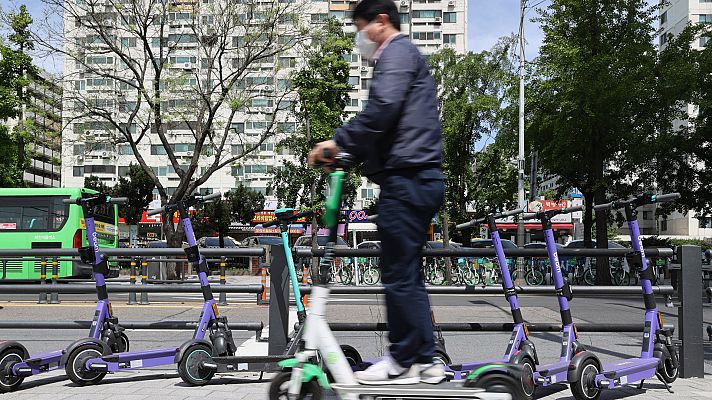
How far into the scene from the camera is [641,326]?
217 inches

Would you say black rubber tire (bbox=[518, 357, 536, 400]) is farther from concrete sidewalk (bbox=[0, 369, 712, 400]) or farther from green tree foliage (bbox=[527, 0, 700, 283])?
green tree foliage (bbox=[527, 0, 700, 283])

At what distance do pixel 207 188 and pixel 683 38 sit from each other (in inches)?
2051

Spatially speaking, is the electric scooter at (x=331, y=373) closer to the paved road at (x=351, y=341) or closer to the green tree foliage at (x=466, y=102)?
the paved road at (x=351, y=341)

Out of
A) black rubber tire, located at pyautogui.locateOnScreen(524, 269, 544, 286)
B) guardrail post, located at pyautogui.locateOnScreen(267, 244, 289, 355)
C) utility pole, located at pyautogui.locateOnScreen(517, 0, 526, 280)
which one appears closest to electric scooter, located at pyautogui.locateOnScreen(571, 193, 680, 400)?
black rubber tire, located at pyautogui.locateOnScreen(524, 269, 544, 286)

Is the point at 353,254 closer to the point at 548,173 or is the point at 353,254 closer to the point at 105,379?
the point at 105,379

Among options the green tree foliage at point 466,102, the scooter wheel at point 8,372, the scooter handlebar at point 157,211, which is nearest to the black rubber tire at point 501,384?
the scooter handlebar at point 157,211

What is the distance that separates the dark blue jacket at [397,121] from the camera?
319 centimetres

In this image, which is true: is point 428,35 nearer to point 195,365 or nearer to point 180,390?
point 195,365

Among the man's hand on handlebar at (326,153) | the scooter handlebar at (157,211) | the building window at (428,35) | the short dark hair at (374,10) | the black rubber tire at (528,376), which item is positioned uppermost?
the building window at (428,35)

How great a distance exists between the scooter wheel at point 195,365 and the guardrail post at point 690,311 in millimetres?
3792

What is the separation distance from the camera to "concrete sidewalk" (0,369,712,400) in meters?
4.89

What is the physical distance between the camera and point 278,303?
5520 mm

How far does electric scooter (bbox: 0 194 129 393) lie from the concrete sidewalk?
0.15 meters

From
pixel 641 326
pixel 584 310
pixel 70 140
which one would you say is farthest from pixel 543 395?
pixel 70 140
